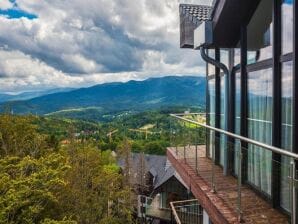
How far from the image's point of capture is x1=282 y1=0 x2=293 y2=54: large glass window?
17.0 feet

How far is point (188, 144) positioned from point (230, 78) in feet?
6.08

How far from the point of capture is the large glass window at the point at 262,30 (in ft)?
20.0

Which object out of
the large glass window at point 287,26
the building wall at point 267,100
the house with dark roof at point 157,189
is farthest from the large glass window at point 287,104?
the house with dark roof at point 157,189

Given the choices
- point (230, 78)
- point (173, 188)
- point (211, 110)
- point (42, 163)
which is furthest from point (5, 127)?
point (173, 188)

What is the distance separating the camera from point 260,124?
20.6ft

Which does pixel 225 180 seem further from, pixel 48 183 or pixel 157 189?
pixel 157 189

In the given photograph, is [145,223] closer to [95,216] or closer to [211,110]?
[95,216]

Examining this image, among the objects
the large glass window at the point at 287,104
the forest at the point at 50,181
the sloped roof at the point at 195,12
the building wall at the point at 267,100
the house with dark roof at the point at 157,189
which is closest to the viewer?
the building wall at the point at 267,100

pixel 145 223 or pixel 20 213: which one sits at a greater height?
pixel 20 213

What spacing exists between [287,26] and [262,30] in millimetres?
1187

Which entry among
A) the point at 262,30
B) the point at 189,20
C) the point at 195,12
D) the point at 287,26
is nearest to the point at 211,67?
the point at 189,20

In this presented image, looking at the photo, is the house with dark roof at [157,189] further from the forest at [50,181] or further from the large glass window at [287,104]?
the large glass window at [287,104]

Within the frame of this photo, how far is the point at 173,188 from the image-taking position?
28734 mm

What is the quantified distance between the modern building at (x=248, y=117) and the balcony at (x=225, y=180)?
13 mm
